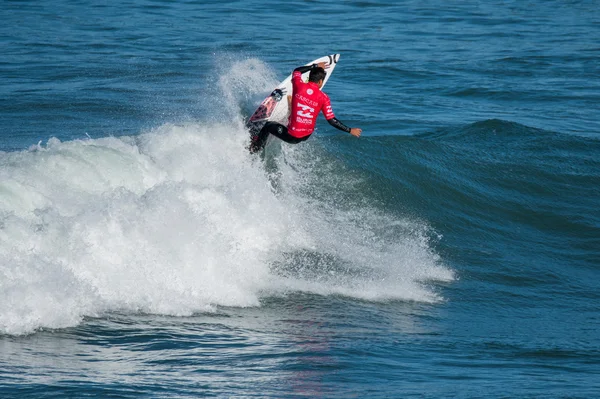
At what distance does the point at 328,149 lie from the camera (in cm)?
1517

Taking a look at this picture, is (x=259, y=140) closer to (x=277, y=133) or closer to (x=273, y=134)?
(x=273, y=134)

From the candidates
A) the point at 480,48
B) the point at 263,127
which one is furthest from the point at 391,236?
the point at 480,48

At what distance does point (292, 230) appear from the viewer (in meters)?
11.5

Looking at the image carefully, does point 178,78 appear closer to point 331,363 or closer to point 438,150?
point 438,150

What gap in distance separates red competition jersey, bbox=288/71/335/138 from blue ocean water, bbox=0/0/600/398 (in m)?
1.00

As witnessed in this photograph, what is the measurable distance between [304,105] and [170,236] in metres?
2.80

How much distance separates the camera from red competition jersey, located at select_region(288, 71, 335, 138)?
1109 cm

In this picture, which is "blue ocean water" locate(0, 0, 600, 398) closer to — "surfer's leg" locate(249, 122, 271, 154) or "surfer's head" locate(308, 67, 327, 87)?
"surfer's leg" locate(249, 122, 271, 154)

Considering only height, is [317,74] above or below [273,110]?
above

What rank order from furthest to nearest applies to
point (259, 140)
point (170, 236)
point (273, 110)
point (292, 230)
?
1. point (273, 110)
2. point (259, 140)
3. point (292, 230)
4. point (170, 236)

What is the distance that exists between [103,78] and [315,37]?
327 inches

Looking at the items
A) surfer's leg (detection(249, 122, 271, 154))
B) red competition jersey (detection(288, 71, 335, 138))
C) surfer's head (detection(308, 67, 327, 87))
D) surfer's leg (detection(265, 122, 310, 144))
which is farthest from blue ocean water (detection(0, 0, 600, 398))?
surfer's head (detection(308, 67, 327, 87))

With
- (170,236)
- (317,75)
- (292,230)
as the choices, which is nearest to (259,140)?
(292,230)

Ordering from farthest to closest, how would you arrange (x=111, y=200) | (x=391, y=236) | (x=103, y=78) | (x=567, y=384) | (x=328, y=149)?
(x=103, y=78), (x=328, y=149), (x=391, y=236), (x=111, y=200), (x=567, y=384)
